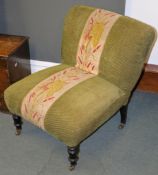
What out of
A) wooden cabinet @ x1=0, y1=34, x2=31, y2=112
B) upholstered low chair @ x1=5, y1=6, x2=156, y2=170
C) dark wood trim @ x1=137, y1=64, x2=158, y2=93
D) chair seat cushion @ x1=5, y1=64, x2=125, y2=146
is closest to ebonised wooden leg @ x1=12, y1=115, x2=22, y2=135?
upholstered low chair @ x1=5, y1=6, x2=156, y2=170

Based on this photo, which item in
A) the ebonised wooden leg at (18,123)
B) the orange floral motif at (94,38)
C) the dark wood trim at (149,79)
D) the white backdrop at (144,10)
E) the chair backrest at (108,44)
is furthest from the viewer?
the dark wood trim at (149,79)

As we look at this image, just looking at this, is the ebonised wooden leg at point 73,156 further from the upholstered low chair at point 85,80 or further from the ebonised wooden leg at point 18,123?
the ebonised wooden leg at point 18,123

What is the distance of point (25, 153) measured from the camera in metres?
1.82

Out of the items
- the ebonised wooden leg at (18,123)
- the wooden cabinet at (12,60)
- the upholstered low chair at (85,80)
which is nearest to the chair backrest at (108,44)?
the upholstered low chair at (85,80)

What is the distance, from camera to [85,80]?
1.74 meters

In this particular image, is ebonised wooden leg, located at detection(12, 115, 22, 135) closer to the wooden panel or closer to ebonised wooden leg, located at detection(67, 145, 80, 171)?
the wooden panel

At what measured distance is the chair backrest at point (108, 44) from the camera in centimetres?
163

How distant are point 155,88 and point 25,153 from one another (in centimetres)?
110

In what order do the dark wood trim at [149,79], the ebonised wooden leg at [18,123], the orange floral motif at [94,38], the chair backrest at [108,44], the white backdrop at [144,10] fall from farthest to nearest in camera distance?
the dark wood trim at [149,79], the white backdrop at [144,10], the ebonised wooden leg at [18,123], the orange floral motif at [94,38], the chair backrest at [108,44]

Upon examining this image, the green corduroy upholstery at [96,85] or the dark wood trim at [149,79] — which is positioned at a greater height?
the green corduroy upholstery at [96,85]

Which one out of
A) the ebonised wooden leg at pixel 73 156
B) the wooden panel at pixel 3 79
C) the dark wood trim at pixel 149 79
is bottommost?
the ebonised wooden leg at pixel 73 156

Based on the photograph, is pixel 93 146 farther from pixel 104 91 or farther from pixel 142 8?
pixel 142 8

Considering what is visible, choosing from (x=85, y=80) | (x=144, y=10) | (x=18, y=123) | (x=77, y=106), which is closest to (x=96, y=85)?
(x=85, y=80)

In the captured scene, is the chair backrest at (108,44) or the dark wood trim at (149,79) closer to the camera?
the chair backrest at (108,44)
